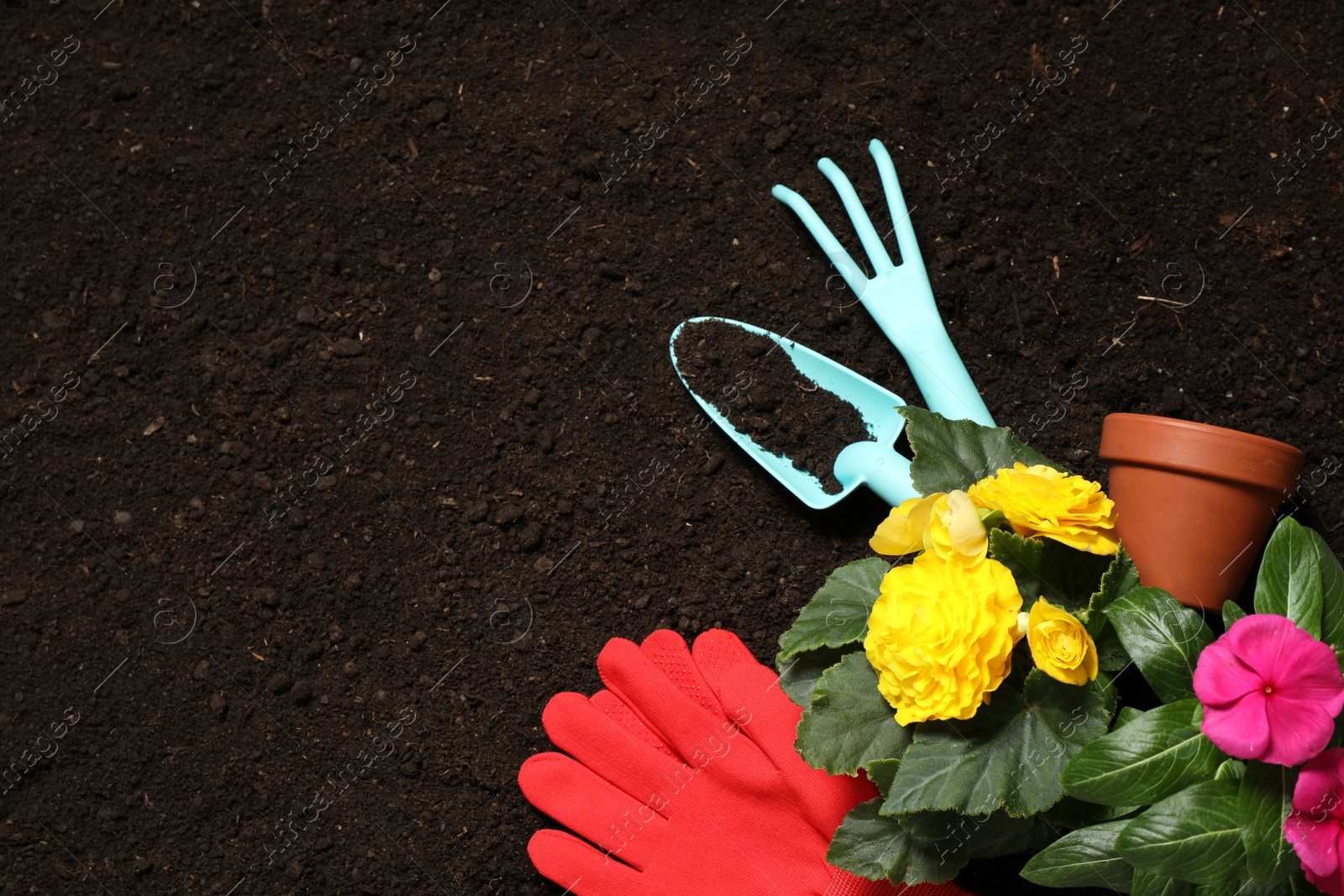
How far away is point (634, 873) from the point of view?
1.51 m

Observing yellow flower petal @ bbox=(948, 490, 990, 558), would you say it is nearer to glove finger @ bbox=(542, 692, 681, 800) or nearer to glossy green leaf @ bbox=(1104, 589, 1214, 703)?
glossy green leaf @ bbox=(1104, 589, 1214, 703)

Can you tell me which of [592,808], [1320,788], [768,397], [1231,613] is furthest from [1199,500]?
[592,808]

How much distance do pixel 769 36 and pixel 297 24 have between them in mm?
914

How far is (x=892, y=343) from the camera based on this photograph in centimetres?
160

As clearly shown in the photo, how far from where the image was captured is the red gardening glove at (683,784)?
1467 mm

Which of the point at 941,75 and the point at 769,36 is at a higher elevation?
the point at 769,36

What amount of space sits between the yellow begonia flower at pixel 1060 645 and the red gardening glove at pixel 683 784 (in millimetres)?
540

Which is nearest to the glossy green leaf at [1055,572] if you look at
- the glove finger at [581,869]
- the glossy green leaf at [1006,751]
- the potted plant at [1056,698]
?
the potted plant at [1056,698]

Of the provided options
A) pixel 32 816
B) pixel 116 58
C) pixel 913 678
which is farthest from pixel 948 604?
pixel 116 58

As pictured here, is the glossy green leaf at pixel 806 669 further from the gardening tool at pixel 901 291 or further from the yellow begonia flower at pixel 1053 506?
the gardening tool at pixel 901 291

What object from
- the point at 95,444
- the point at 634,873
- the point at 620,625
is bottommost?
the point at 634,873

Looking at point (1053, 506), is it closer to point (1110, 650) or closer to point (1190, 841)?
point (1110, 650)

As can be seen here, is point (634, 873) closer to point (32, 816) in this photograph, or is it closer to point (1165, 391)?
point (32, 816)

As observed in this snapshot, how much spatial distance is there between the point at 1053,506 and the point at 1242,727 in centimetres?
30
